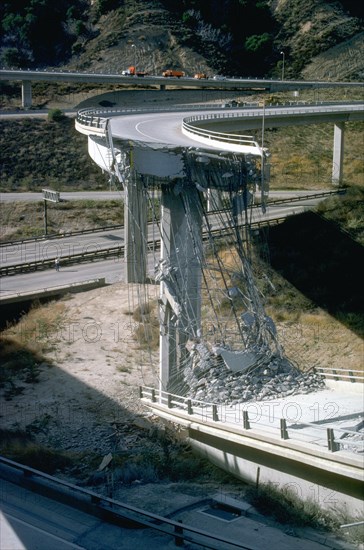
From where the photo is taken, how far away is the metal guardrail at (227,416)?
17797 mm

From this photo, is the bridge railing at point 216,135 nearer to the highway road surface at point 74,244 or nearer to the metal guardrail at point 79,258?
the metal guardrail at point 79,258

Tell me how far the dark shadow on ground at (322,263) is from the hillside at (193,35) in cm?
4599

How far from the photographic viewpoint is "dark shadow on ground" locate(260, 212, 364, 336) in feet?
119

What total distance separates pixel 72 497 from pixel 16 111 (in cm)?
5565

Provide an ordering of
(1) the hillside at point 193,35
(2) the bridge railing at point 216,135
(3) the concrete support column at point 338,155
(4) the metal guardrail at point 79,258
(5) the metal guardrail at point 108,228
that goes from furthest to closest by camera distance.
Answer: (1) the hillside at point 193,35, (3) the concrete support column at point 338,155, (5) the metal guardrail at point 108,228, (4) the metal guardrail at point 79,258, (2) the bridge railing at point 216,135

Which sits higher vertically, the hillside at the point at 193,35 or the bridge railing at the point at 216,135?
the hillside at the point at 193,35

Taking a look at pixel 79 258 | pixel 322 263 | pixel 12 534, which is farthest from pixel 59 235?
pixel 12 534

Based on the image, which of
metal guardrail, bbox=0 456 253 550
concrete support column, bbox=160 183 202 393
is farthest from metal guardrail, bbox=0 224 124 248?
metal guardrail, bbox=0 456 253 550

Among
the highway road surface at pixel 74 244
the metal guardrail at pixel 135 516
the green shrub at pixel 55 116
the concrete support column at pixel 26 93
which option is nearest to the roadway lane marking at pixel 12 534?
the metal guardrail at pixel 135 516

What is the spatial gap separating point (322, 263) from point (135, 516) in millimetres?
24670

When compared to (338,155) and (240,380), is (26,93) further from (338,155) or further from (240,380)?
(240,380)

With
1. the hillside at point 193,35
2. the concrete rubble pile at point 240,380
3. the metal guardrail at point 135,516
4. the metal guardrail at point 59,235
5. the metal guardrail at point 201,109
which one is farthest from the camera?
the hillside at point 193,35

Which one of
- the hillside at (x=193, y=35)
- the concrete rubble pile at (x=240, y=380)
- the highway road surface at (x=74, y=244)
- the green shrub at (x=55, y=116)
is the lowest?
the highway road surface at (x=74, y=244)

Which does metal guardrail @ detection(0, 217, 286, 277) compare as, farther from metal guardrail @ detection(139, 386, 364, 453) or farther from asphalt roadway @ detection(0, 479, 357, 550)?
asphalt roadway @ detection(0, 479, 357, 550)
